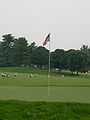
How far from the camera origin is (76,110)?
841 centimetres

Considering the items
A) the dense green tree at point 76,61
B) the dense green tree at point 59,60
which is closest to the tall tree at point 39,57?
the dense green tree at point 59,60

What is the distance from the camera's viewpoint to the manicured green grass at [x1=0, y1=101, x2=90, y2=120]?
25.4 feet

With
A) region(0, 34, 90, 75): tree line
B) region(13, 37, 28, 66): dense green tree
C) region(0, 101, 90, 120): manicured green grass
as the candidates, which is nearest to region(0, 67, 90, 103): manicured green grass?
region(0, 101, 90, 120): manicured green grass

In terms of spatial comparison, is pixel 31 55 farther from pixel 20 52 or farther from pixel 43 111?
pixel 43 111

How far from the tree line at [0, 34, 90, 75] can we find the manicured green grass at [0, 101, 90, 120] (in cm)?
5127

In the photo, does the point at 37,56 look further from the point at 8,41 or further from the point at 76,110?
the point at 76,110

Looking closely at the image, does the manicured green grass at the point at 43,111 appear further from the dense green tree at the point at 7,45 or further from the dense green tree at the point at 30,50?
the dense green tree at the point at 7,45

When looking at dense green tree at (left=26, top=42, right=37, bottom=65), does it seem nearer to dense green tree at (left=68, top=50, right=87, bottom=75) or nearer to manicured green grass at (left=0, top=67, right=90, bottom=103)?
dense green tree at (left=68, top=50, right=87, bottom=75)

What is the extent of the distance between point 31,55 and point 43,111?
236ft

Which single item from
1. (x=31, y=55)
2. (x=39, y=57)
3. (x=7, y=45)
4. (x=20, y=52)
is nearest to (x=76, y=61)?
(x=39, y=57)

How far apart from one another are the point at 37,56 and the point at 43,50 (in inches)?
122

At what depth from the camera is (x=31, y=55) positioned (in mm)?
80000

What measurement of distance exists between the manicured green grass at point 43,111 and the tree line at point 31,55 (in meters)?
51.3

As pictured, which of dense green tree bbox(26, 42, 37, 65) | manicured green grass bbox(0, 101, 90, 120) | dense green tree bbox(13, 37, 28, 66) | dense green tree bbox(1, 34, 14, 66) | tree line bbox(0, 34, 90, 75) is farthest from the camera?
dense green tree bbox(1, 34, 14, 66)
